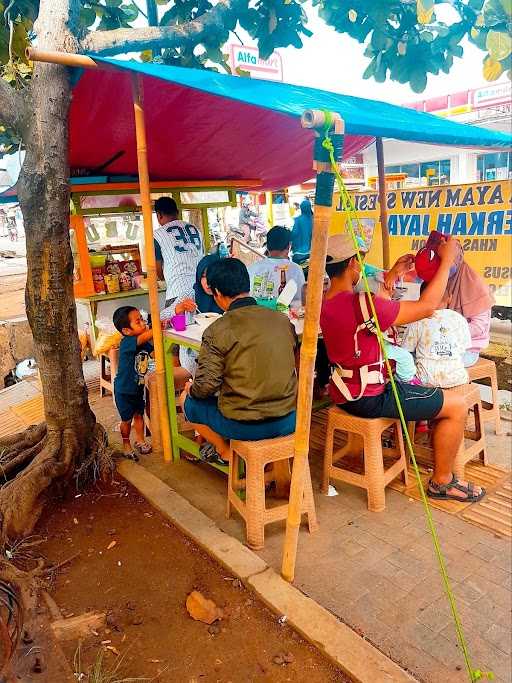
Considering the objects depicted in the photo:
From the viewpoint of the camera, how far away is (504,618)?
2.28 metres

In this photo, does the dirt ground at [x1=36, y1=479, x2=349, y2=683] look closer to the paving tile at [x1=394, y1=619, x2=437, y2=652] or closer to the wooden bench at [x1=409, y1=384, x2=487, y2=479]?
the paving tile at [x1=394, y1=619, x2=437, y2=652]

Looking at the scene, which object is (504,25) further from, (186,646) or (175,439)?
(186,646)

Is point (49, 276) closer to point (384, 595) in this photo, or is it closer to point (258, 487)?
point (258, 487)

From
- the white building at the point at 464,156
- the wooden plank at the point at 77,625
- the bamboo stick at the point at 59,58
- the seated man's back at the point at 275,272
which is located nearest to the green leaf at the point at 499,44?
the seated man's back at the point at 275,272

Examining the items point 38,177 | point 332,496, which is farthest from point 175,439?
point 38,177

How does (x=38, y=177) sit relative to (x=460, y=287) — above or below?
above

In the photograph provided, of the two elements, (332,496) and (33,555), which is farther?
(332,496)

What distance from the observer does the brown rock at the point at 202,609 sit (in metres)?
2.24

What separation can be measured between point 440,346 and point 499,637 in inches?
63.5

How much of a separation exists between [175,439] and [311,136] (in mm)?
2954

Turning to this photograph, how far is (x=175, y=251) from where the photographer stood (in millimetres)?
4352

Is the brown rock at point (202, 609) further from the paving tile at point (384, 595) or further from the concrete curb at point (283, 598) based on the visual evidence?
the paving tile at point (384, 595)

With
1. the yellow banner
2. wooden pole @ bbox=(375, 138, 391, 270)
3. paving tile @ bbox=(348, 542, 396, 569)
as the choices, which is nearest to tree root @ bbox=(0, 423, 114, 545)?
paving tile @ bbox=(348, 542, 396, 569)

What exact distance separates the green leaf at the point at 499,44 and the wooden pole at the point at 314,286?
73.6 inches
